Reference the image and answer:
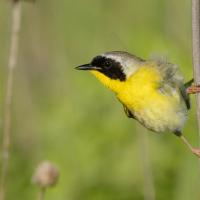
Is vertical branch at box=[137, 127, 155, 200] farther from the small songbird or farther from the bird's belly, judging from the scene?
the bird's belly

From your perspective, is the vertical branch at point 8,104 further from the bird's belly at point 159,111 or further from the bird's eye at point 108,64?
the bird's belly at point 159,111

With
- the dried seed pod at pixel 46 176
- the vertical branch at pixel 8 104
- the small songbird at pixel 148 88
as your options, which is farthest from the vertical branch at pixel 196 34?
the vertical branch at pixel 8 104

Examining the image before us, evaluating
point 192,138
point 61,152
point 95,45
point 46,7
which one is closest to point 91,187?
point 61,152

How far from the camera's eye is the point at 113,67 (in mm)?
3570

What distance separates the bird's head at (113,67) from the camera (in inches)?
141

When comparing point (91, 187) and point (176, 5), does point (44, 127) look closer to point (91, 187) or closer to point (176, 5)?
point (91, 187)

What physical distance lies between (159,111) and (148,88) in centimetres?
11

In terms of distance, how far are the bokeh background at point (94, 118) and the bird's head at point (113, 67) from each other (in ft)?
1.89

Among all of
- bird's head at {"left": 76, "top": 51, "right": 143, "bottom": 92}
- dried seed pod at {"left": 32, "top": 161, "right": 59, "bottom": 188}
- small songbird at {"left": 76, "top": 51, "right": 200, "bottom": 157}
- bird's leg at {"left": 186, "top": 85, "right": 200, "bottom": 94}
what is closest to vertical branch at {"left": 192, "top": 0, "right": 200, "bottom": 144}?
bird's leg at {"left": 186, "top": 85, "right": 200, "bottom": 94}

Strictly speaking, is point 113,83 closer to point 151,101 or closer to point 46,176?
point 151,101

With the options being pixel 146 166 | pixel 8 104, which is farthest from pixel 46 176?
pixel 146 166

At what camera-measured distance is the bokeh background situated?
4355mm

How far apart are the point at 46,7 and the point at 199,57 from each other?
2222mm

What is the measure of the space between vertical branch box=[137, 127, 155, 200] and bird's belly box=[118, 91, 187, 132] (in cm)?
52
